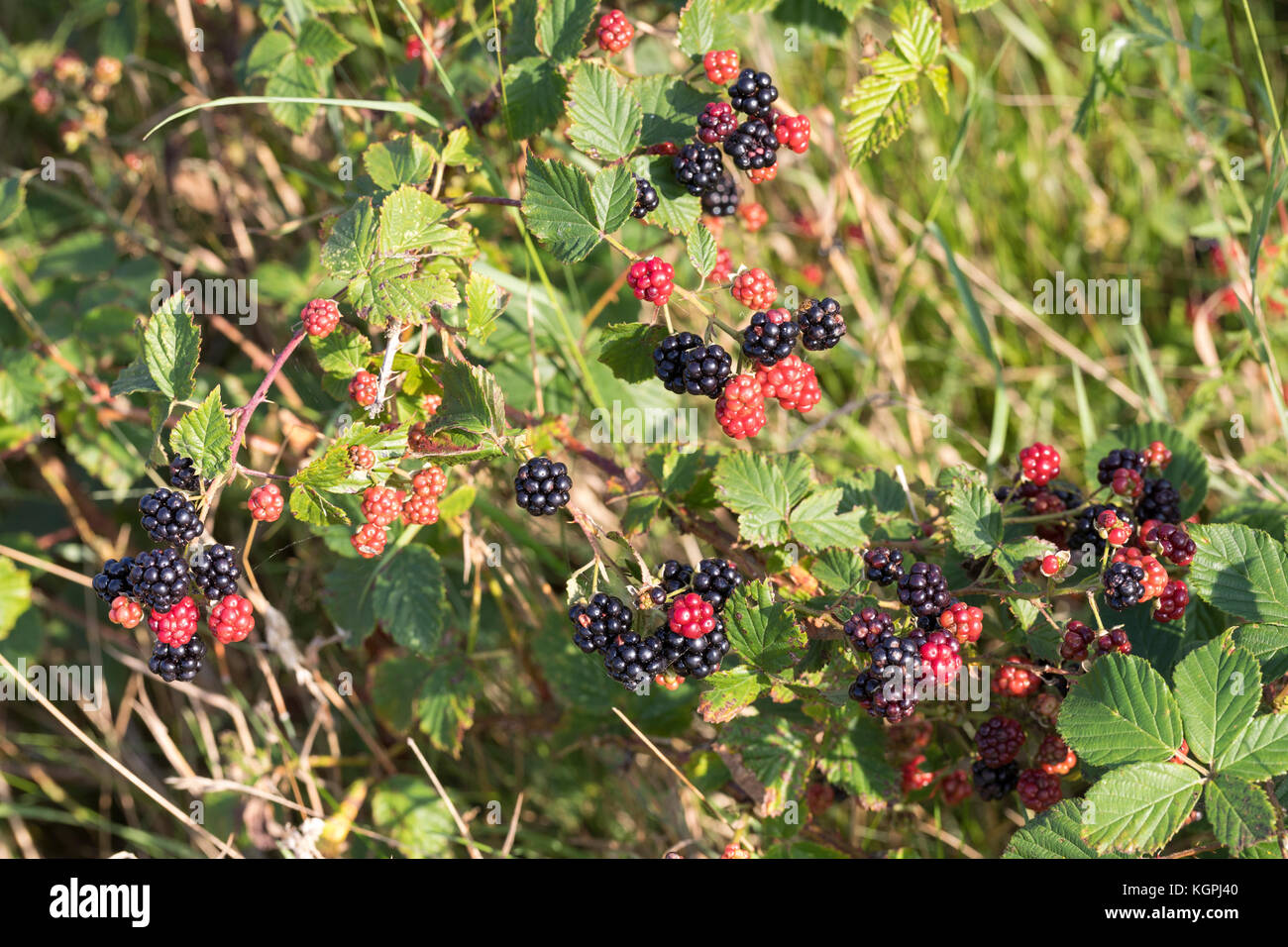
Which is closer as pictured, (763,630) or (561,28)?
(763,630)

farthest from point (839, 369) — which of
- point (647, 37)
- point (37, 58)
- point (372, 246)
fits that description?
point (37, 58)

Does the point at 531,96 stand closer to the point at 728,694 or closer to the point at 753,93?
the point at 753,93

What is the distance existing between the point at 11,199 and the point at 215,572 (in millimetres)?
1891

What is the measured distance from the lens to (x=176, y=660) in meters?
1.95

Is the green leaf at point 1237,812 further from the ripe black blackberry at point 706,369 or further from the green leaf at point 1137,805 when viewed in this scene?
the ripe black blackberry at point 706,369

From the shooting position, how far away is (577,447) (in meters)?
2.62

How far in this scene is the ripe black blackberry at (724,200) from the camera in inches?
94.3

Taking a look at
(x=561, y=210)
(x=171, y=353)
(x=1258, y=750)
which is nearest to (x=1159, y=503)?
(x=1258, y=750)

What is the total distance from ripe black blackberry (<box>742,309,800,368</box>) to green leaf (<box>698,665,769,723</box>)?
689 mm

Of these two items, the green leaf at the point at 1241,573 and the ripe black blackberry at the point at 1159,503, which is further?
the ripe black blackberry at the point at 1159,503

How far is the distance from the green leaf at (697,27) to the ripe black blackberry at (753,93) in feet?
0.74

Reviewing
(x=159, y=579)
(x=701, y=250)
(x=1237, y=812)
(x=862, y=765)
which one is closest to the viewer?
(x=1237, y=812)

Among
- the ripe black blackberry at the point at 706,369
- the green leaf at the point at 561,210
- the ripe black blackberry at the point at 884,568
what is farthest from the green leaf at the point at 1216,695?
the green leaf at the point at 561,210

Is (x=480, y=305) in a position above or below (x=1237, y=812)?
above
